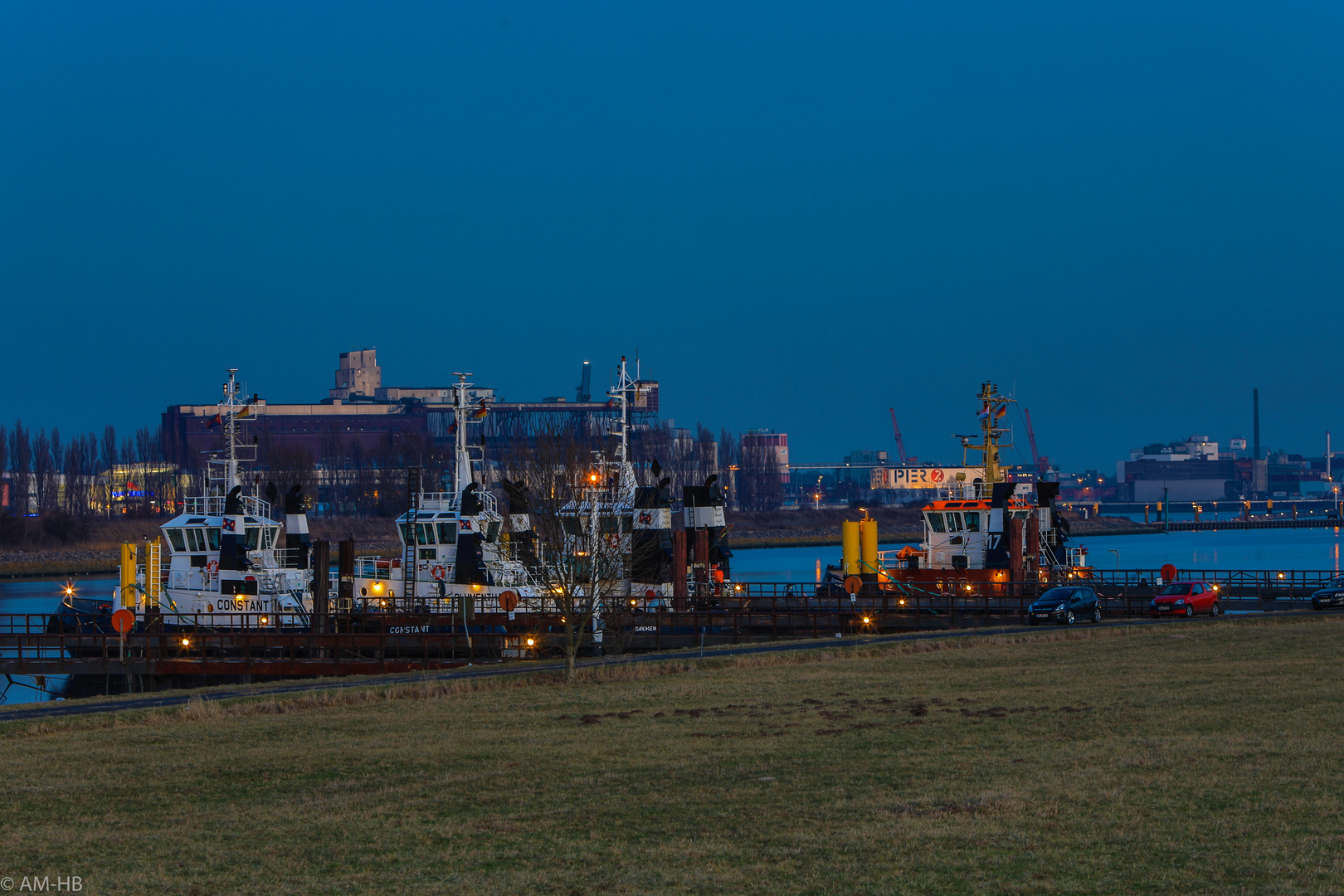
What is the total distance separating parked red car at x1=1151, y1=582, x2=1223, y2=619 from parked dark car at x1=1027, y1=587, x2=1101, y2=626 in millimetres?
3343

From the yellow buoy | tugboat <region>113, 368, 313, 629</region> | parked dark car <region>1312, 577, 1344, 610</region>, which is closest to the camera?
tugboat <region>113, 368, 313, 629</region>

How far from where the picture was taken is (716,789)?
17469mm

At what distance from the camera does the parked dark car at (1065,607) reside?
4534cm

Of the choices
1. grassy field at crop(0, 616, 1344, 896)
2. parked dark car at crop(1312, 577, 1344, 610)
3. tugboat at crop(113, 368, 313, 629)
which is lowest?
grassy field at crop(0, 616, 1344, 896)

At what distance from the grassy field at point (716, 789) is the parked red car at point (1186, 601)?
18.6m

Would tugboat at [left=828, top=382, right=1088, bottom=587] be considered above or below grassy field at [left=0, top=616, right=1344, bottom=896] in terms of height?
above

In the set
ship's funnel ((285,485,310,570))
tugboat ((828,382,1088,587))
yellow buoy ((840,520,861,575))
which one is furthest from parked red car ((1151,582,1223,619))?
ship's funnel ((285,485,310,570))

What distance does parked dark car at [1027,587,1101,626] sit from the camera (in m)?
45.3

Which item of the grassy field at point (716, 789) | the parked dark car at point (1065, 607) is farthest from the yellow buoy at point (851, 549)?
the grassy field at point (716, 789)

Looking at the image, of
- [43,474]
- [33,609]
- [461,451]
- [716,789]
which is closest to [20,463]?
[43,474]

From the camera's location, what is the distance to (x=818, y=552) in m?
166

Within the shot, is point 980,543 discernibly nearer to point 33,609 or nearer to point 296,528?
point 296,528

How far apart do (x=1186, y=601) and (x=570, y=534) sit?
2259 centimetres

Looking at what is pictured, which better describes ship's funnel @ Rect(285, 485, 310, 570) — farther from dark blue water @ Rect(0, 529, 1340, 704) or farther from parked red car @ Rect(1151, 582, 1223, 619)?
parked red car @ Rect(1151, 582, 1223, 619)
